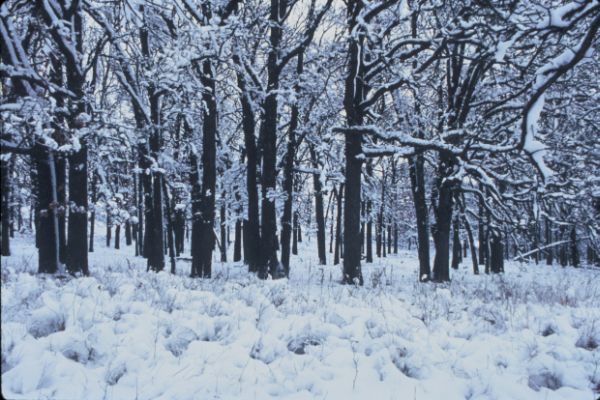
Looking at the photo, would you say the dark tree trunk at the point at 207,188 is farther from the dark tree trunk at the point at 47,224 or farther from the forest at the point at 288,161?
the dark tree trunk at the point at 47,224

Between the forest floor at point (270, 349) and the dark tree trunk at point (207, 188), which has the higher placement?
the dark tree trunk at point (207, 188)

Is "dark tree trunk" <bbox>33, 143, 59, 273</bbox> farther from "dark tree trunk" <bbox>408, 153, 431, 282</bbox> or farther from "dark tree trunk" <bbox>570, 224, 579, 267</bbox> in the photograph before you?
"dark tree trunk" <bbox>408, 153, 431, 282</bbox>

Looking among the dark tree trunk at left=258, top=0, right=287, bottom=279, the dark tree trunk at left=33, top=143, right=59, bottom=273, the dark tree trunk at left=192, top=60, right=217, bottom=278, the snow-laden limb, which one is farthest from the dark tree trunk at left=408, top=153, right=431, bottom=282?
the dark tree trunk at left=33, top=143, right=59, bottom=273

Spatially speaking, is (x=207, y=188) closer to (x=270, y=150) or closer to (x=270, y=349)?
(x=270, y=150)

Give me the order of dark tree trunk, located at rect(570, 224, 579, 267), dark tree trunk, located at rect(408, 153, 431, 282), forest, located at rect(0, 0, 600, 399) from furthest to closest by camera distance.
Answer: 1. dark tree trunk, located at rect(408, 153, 431, 282)
2. dark tree trunk, located at rect(570, 224, 579, 267)
3. forest, located at rect(0, 0, 600, 399)

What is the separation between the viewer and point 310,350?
12.4ft

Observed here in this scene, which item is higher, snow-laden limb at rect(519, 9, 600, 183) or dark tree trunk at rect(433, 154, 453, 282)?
snow-laden limb at rect(519, 9, 600, 183)

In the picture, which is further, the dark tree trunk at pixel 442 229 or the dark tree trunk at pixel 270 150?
the dark tree trunk at pixel 442 229

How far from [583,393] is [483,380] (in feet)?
2.41

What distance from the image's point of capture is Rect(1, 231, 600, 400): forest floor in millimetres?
2941

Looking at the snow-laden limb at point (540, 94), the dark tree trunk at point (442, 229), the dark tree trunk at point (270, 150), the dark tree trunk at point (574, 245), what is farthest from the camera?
the dark tree trunk at point (442, 229)

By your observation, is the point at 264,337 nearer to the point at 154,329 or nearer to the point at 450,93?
the point at 154,329

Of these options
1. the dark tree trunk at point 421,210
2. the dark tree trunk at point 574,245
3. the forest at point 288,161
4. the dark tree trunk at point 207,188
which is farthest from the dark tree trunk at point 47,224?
the dark tree trunk at point 421,210

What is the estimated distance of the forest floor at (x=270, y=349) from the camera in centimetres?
294
